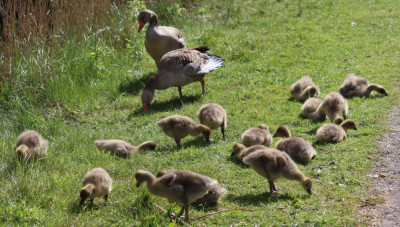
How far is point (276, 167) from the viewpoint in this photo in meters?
6.64

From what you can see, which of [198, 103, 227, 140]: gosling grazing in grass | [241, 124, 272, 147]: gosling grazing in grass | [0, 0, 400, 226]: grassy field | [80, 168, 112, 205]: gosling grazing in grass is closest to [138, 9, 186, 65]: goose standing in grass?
[0, 0, 400, 226]: grassy field

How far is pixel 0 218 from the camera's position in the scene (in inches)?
247

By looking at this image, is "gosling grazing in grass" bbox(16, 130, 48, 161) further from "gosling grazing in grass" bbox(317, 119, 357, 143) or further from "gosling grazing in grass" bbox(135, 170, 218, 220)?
"gosling grazing in grass" bbox(317, 119, 357, 143)

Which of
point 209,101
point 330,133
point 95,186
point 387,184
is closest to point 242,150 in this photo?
point 330,133

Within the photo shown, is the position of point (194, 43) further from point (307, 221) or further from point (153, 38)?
point (307, 221)

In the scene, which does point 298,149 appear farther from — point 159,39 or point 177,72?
point 159,39

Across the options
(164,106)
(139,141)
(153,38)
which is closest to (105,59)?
(153,38)

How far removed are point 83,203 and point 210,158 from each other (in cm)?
215

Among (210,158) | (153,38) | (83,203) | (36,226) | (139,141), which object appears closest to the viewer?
(36,226)

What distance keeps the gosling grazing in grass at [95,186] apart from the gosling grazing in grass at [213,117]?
2.37 metres

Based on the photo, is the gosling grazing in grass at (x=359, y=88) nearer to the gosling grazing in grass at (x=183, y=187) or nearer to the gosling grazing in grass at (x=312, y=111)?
the gosling grazing in grass at (x=312, y=111)

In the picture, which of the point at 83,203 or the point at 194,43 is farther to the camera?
the point at 194,43

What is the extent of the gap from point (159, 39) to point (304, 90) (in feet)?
11.6

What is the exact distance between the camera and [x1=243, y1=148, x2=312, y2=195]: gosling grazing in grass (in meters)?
6.64
